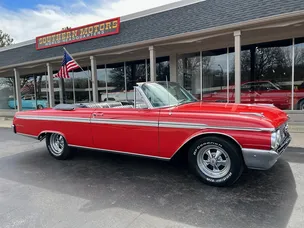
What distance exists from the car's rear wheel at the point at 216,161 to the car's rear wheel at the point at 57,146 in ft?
9.68

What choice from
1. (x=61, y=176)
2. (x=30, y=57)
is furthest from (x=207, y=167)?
(x=30, y=57)

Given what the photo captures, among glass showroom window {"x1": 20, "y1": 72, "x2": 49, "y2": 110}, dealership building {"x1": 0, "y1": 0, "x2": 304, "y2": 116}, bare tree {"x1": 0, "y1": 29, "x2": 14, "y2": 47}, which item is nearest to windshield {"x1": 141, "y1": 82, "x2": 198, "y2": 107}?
dealership building {"x1": 0, "y1": 0, "x2": 304, "y2": 116}

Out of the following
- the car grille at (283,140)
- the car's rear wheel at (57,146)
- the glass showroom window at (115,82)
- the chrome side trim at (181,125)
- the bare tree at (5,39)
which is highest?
the bare tree at (5,39)

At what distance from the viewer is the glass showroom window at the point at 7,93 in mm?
20938

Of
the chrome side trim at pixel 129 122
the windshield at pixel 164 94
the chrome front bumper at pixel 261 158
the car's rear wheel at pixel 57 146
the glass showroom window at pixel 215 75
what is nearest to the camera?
the chrome front bumper at pixel 261 158

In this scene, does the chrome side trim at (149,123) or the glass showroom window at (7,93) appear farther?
the glass showroom window at (7,93)

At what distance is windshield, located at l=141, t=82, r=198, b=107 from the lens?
4090mm

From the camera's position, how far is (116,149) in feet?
14.0

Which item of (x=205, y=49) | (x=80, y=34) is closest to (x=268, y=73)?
(x=205, y=49)

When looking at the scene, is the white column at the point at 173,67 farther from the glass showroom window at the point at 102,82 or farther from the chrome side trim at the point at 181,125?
the chrome side trim at the point at 181,125

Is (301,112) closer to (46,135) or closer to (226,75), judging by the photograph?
(226,75)

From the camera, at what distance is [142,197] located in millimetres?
3305

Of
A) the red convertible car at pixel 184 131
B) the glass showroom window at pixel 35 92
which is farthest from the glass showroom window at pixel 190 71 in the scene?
the glass showroom window at pixel 35 92

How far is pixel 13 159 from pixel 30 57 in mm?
10815
